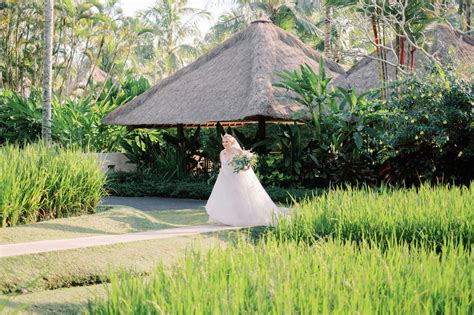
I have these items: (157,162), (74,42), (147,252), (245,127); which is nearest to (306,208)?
(147,252)

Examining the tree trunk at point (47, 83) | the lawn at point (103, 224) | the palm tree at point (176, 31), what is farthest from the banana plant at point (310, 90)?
the palm tree at point (176, 31)

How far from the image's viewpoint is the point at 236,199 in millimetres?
8062

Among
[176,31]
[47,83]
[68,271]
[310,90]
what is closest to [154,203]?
[310,90]

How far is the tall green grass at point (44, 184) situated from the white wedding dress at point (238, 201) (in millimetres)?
1787

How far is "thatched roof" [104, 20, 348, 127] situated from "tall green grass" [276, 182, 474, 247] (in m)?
5.52

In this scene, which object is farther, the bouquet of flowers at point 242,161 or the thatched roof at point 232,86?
the thatched roof at point 232,86

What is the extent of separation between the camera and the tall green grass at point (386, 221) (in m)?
5.47

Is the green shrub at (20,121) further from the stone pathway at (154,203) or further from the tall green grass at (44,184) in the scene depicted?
the tall green grass at (44,184)

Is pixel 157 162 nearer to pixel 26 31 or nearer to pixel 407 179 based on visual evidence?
pixel 407 179

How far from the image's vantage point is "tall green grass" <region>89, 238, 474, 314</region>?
2.80 meters

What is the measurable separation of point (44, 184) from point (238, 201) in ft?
8.19

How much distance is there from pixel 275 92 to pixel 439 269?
29.5 ft

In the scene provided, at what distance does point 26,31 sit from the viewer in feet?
70.0

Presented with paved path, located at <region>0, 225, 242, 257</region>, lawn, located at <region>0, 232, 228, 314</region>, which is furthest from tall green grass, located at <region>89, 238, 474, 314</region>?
paved path, located at <region>0, 225, 242, 257</region>
